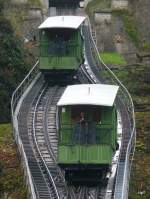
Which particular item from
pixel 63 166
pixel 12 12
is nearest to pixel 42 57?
pixel 63 166

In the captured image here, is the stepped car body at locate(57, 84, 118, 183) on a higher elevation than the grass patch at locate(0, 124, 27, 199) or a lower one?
higher

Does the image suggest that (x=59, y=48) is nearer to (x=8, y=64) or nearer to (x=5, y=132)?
(x=8, y=64)

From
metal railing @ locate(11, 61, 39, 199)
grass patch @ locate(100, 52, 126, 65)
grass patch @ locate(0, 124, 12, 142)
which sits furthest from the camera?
grass patch @ locate(100, 52, 126, 65)

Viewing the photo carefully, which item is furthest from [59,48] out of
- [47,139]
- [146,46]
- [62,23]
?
[146,46]

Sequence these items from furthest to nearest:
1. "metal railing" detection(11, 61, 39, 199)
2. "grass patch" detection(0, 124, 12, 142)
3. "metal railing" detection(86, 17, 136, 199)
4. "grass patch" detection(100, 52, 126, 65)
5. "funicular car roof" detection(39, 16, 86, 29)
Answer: "grass patch" detection(100, 52, 126, 65)
"funicular car roof" detection(39, 16, 86, 29)
"grass patch" detection(0, 124, 12, 142)
"metal railing" detection(11, 61, 39, 199)
"metal railing" detection(86, 17, 136, 199)

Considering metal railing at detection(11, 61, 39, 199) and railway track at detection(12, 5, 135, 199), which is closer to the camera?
metal railing at detection(11, 61, 39, 199)

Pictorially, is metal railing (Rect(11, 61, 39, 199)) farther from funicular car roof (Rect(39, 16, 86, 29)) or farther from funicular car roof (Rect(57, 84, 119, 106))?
funicular car roof (Rect(39, 16, 86, 29))

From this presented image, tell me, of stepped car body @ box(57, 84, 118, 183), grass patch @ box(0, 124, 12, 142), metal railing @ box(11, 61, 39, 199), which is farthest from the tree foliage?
stepped car body @ box(57, 84, 118, 183)

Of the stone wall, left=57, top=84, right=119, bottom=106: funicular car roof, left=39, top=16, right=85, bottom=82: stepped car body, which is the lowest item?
the stone wall

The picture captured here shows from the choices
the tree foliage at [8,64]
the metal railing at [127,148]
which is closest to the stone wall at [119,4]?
the tree foliage at [8,64]
